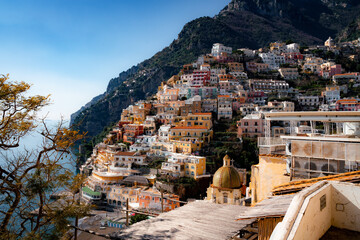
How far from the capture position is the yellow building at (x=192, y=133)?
4450 centimetres

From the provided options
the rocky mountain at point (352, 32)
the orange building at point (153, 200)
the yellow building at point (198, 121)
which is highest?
the rocky mountain at point (352, 32)

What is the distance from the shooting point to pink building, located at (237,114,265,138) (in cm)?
4438

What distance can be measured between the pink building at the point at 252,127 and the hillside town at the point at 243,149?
0.58 ft

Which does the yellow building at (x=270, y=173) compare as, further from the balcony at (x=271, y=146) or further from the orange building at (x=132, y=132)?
the orange building at (x=132, y=132)

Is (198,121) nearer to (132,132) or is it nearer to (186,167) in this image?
(186,167)

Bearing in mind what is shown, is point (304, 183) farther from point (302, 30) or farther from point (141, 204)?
point (302, 30)

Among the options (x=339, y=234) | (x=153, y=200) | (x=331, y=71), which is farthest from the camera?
(x=331, y=71)

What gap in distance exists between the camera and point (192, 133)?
45.1 metres

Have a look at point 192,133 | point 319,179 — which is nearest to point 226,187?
point 319,179

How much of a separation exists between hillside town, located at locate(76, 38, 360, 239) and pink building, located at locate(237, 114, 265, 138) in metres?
0.18

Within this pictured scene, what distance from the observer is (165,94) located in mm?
63281

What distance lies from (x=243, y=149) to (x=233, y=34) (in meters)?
99.3

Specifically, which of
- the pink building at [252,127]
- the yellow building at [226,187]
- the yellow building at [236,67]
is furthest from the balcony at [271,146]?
the yellow building at [236,67]

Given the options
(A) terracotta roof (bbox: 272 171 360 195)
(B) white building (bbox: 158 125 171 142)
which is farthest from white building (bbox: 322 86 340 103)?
(A) terracotta roof (bbox: 272 171 360 195)
